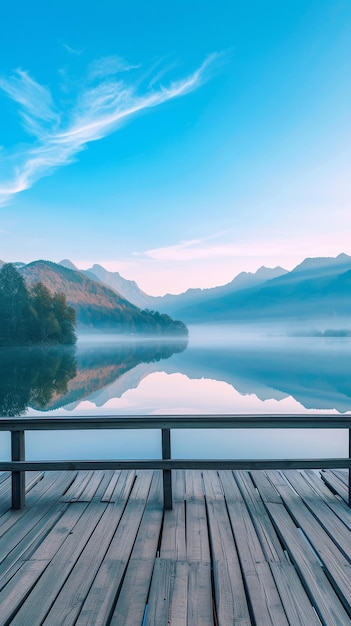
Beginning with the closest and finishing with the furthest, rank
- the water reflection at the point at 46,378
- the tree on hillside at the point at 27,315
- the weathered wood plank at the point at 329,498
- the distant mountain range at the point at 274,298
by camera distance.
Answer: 1. the weathered wood plank at the point at 329,498
2. the water reflection at the point at 46,378
3. the tree on hillside at the point at 27,315
4. the distant mountain range at the point at 274,298

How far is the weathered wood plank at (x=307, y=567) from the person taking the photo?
1.50 metres

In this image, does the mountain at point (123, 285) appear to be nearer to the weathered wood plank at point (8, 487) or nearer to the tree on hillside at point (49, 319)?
the tree on hillside at point (49, 319)

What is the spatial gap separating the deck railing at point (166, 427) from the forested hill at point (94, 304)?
232 feet

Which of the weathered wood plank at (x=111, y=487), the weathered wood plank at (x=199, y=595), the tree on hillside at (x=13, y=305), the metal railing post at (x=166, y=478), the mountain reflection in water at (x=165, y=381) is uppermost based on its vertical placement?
the tree on hillside at (x=13, y=305)

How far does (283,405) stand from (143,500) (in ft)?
108

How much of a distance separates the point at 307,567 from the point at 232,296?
373ft

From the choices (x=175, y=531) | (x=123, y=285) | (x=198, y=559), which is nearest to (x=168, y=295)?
(x=123, y=285)

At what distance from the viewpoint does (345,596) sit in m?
1.60

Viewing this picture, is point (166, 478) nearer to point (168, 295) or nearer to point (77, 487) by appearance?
point (77, 487)

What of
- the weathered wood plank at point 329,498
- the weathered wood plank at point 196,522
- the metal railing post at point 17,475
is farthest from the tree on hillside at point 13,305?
the weathered wood plank at point 329,498

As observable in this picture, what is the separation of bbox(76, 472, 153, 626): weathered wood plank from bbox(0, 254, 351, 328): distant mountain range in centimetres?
7402

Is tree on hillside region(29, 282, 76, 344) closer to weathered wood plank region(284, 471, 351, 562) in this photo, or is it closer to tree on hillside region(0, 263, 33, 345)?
tree on hillside region(0, 263, 33, 345)

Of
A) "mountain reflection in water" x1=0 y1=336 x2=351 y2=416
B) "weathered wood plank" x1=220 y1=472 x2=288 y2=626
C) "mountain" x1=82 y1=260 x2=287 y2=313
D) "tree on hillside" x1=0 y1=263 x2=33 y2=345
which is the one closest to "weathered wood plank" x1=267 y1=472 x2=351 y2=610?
"weathered wood plank" x1=220 y1=472 x2=288 y2=626

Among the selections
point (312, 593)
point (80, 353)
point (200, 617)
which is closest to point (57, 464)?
point (200, 617)
